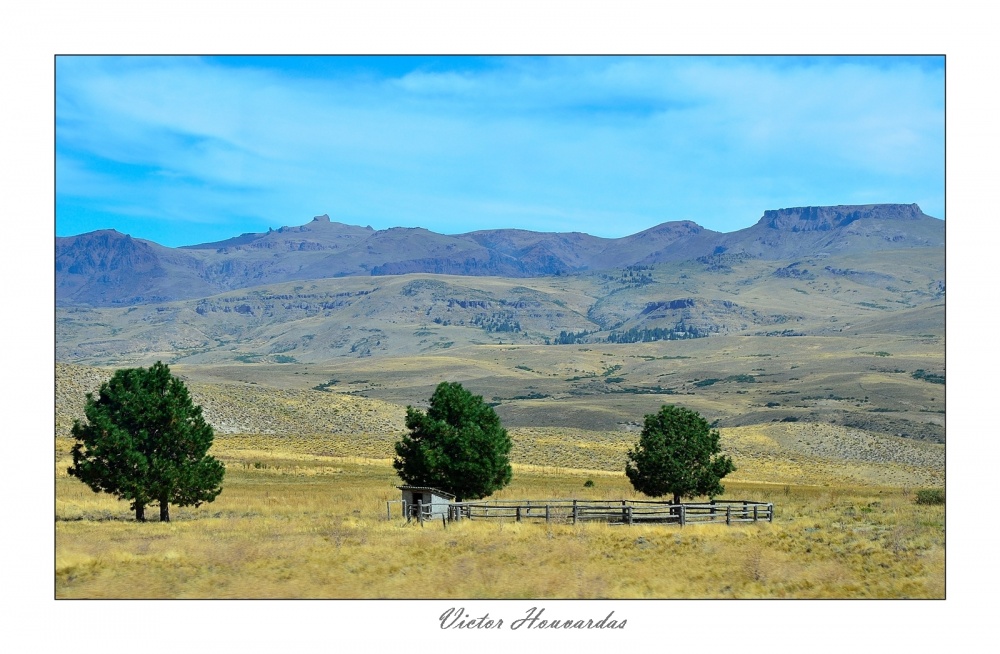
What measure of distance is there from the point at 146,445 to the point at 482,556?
1914 cm

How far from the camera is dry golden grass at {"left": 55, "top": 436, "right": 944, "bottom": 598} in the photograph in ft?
84.1

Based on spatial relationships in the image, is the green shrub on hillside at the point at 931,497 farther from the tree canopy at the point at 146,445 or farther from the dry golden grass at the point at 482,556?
the tree canopy at the point at 146,445

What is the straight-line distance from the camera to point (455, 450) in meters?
45.8

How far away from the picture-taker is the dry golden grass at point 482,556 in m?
25.6

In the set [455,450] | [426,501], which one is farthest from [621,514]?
[455,450]

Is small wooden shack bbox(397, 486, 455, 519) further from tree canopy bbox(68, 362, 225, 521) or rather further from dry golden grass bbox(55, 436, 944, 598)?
→ tree canopy bbox(68, 362, 225, 521)

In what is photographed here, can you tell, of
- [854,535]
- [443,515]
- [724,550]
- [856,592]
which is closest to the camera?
[856,592]

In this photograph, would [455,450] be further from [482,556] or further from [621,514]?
[482,556]

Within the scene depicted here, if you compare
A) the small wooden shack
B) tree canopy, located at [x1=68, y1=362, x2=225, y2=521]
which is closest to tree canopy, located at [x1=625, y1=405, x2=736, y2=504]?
the small wooden shack

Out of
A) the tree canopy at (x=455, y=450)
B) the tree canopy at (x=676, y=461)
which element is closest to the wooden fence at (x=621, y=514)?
the tree canopy at (x=455, y=450)
